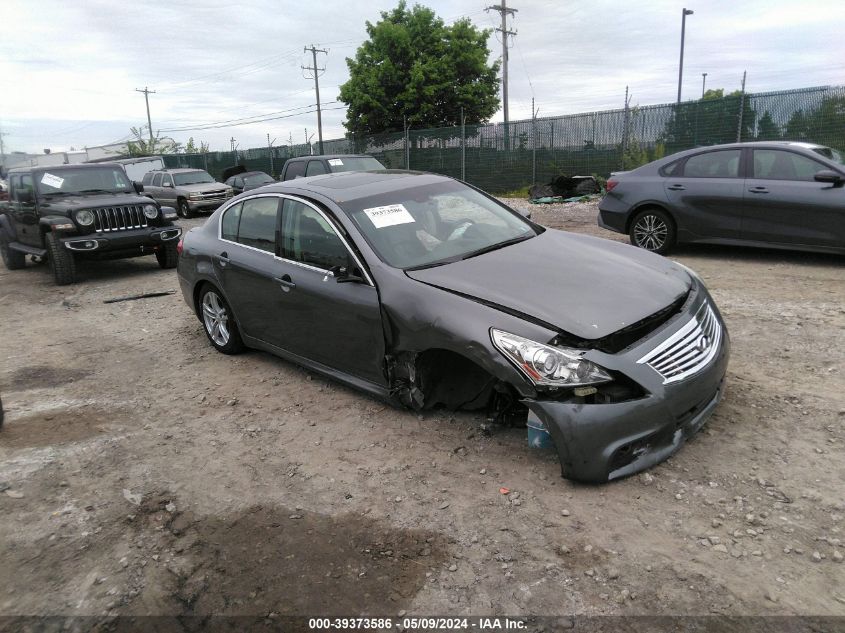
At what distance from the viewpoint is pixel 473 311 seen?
3.46m

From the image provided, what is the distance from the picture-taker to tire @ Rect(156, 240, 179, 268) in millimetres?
10328

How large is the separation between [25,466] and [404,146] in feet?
73.2

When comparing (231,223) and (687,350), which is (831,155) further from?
(231,223)

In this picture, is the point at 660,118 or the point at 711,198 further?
the point at 660,118

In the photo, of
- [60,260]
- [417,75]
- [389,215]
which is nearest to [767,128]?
[389,215]

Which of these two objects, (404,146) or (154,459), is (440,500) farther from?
(404,146)

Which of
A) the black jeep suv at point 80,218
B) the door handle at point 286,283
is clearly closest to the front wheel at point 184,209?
the black jeep suv at point 80,218

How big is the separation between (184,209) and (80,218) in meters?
11.2

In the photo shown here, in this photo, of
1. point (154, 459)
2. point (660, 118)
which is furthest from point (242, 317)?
point (660, 118)

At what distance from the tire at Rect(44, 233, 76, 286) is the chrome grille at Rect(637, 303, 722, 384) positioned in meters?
9.08

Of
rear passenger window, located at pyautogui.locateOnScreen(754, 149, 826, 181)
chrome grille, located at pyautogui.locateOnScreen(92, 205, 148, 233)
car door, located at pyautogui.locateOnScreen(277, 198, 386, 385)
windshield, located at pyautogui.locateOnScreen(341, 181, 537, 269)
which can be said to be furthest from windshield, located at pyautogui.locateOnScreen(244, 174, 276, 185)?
windshield, located at pyautogui.locateOnScreen(341, 181, 537, 269)

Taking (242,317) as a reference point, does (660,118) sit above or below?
above

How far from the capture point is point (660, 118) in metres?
17.1

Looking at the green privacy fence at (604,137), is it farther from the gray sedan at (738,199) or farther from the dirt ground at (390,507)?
the dirt ground at (390,507)
